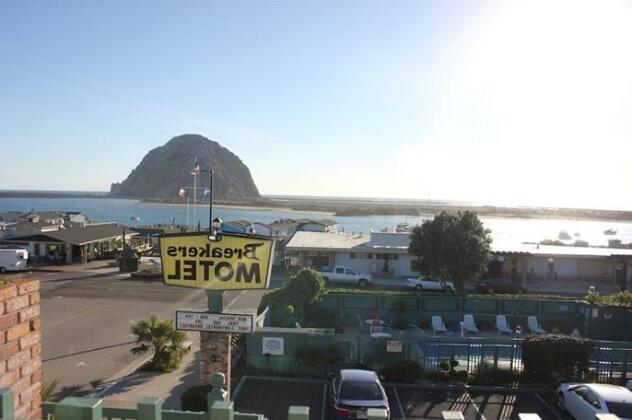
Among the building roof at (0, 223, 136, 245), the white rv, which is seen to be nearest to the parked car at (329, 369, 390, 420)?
the white rv

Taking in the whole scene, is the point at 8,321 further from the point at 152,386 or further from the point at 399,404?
the point at 152,386

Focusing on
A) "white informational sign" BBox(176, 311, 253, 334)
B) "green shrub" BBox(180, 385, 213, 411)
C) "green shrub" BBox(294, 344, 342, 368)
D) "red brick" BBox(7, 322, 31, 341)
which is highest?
A: "red brick" BBox(7, 322, 31, 341)

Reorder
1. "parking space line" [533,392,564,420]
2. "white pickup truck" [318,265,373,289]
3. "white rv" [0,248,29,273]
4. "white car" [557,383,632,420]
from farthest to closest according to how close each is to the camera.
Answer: "white rv" [0,248,29,273] < "white pickup truck" [318,265,373,289] < "parking space line" [533,392,564,420] < "white car" [557,383,632,420]

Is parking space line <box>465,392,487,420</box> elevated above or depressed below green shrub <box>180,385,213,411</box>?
below

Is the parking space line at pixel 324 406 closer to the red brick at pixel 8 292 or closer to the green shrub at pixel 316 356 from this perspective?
the green shrub at pixel 316 356

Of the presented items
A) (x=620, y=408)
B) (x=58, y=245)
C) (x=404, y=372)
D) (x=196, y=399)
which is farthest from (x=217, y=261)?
(x=58, y=245)

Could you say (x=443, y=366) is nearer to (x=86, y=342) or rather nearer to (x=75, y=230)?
(x=86, y=342)

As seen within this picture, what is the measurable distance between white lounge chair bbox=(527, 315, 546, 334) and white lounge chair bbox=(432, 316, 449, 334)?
160 inches

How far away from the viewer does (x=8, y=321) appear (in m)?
3.79

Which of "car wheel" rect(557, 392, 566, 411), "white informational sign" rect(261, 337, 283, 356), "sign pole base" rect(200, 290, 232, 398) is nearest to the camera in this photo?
"sign pole base" rect(200, 290, 232, 398)

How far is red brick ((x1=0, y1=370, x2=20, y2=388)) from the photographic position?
146 inches

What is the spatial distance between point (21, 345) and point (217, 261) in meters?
7.06

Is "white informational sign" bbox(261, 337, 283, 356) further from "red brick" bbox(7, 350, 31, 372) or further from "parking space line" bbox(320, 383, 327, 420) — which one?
"red brick" bbox(7, 350, 31, 372)

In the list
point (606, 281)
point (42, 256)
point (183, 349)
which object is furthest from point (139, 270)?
point (606, 281)
